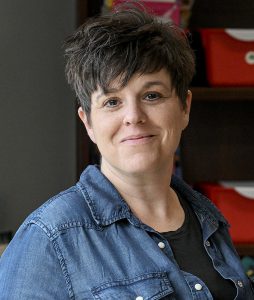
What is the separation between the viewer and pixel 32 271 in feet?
3.37

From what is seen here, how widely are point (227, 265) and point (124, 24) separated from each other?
1.94 feet

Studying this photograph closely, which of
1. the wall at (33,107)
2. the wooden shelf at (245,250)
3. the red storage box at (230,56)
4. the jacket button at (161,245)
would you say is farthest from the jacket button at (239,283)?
the wall at (33,107)

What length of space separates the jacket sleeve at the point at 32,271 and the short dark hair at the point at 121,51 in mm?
329

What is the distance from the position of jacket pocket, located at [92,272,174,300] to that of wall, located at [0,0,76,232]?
1.38 m

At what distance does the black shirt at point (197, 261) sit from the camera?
120 cm

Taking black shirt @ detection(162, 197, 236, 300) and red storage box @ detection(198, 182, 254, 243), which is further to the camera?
red storage box @ detection(198, 182, 254, 243)

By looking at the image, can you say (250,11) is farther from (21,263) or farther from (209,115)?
(21,263)

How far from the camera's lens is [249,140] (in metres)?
2.44

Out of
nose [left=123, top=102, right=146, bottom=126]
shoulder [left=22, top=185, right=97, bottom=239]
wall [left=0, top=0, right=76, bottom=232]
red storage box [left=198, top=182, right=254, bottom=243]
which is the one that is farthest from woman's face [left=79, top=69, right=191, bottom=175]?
wall [left=0, top=0, right=76, bottom=232]

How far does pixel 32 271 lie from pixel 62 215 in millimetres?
136

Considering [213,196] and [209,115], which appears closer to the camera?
[213,196]

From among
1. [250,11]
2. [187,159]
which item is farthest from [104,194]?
[250,11]

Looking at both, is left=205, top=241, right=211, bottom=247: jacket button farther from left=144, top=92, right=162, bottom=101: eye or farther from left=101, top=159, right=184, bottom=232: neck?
left=144, top=92, right=162, bottom=101: eye

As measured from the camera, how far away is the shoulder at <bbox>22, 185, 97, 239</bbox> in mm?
1086
